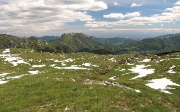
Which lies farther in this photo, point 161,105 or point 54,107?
point 161,105

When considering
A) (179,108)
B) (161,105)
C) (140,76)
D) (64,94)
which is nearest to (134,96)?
(161,105)

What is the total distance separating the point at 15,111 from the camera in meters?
24.4

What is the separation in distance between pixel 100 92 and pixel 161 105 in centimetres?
731

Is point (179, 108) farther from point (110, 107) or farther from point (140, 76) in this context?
point (140, 76)

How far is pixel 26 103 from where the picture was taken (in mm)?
26906

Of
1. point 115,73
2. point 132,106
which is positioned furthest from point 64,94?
point 115,73

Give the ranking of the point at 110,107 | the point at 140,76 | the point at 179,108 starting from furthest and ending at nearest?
the point at 140,76 < the point at 179,108 < the point at 110,107

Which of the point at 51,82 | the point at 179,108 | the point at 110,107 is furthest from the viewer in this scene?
the point at 51,82

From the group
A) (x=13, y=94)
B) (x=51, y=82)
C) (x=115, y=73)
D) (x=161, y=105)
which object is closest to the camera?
(x=161, y=105)

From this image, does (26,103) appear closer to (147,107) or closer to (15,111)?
(15,111)

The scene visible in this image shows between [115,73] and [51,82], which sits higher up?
[51,82]

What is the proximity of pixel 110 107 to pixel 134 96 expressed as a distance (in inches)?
235

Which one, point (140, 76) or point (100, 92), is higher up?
point (100, 92)

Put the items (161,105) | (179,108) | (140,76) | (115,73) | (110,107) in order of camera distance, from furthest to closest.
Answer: (115,73) < (140,76) < (179,108) < (161,105) < (110,107)
